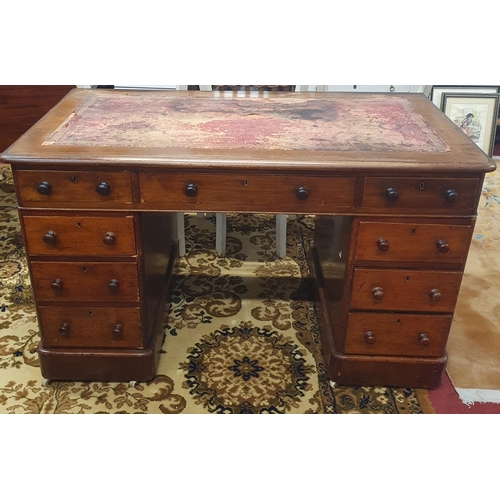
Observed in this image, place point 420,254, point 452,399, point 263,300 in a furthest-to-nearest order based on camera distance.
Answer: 1. point 263,300
2. point 452,399
3. point 420,254

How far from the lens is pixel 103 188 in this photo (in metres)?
1.88

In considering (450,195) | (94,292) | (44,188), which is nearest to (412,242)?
(450,195)

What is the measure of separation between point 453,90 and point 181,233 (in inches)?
93.6

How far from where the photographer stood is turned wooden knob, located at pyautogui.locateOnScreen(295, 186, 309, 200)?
73.9 inches

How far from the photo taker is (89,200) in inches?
75.3

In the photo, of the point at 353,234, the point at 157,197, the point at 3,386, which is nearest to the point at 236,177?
the point at 157,197

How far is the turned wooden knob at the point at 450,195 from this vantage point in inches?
73.6

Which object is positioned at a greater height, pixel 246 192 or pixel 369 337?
pixel 246 192

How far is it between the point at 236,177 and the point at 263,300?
106 centimetres

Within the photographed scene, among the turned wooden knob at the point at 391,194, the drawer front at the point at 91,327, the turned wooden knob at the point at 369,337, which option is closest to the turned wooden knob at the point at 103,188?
the drawer front at the point at 91,327

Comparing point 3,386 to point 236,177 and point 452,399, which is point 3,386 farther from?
point 452,399

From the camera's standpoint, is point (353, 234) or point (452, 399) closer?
point (353, 234)

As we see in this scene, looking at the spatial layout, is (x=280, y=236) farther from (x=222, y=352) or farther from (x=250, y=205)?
(x=250, y=205)

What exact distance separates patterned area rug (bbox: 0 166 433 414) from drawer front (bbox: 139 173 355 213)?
0.77 m
